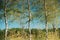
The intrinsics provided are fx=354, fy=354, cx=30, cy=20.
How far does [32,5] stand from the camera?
3653cm

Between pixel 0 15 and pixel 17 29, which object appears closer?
pixel 0 15

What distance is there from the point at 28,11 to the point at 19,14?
977mm

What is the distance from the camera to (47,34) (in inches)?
1431

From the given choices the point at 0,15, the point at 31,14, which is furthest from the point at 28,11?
the point at 0,15

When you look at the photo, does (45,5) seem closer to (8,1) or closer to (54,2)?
(54,2)

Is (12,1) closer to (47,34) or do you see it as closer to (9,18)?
(9,18)

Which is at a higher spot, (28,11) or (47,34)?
(28,11)

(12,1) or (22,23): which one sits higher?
(12,1)

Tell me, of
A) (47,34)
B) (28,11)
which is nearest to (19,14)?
(28,11)

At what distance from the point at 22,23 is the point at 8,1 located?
8.90 feet

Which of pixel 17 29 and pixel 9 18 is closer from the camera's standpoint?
pixel 9 18

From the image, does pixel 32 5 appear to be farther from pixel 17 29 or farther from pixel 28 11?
pixel 17 29

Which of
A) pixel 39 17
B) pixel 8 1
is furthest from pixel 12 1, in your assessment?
pixel 39 17

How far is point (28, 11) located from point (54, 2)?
3069 millimetres
